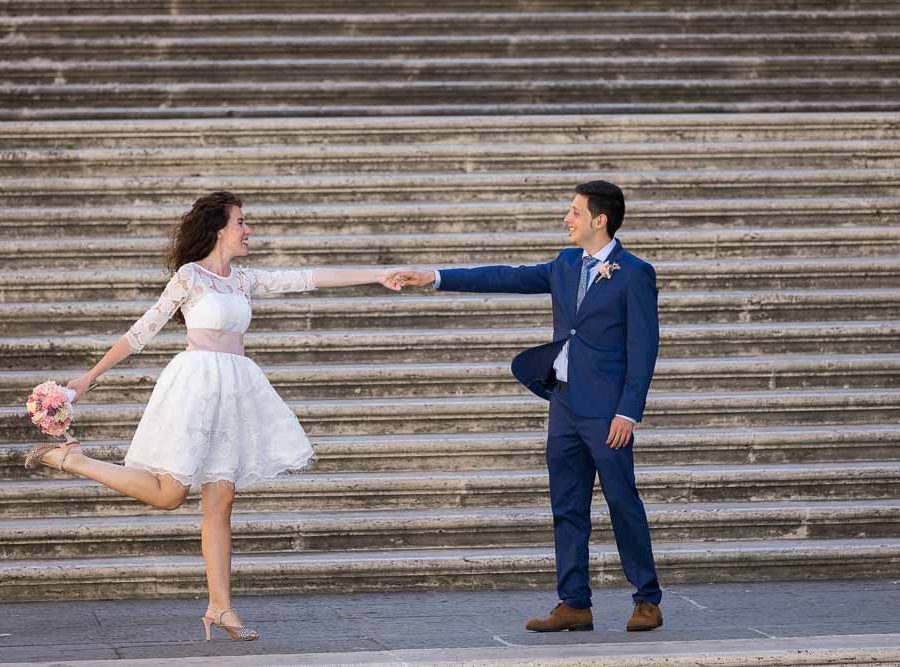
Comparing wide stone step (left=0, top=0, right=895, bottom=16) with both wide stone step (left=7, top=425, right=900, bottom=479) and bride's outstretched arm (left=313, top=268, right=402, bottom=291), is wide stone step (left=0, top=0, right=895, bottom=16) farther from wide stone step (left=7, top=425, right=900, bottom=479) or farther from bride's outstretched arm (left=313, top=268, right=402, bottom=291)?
bride's outstretched arm (left=313, top=268, right=402, bottom=291)

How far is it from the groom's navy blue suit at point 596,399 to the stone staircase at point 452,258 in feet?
4.05

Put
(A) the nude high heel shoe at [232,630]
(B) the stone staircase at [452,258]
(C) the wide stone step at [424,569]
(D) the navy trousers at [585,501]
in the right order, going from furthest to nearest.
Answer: (B) the stone staircase at [452,258] → (C) the wide stone step at [424,569] → (D) the navy trousers at [585,501] → (A) the nude high heel shoe at [232,630]

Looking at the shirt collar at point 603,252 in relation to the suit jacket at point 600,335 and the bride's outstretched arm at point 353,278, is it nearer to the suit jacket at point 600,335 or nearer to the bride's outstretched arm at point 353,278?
the suit jacket at point 600,335

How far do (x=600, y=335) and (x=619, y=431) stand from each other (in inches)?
Answer: 16.8

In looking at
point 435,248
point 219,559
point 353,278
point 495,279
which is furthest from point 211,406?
point 435,248

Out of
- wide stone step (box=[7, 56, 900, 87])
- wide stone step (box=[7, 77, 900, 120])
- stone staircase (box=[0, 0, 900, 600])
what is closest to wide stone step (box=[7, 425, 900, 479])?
stone staircase (box=[0, 0, 900, 600])

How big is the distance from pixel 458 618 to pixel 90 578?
1865mm

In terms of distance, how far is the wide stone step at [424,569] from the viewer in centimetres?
744

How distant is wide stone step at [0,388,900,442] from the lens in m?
8.60

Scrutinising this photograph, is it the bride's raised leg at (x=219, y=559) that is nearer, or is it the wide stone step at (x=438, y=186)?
the bride's raised leg at (x=219, y=559)

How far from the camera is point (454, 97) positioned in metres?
12.0

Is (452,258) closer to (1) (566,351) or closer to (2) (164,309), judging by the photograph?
(1) (566,351)

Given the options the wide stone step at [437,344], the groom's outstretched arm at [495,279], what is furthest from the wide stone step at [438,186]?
the groom's outstretched arm at [495,279]

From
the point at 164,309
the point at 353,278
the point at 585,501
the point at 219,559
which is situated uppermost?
the point at 353,278
